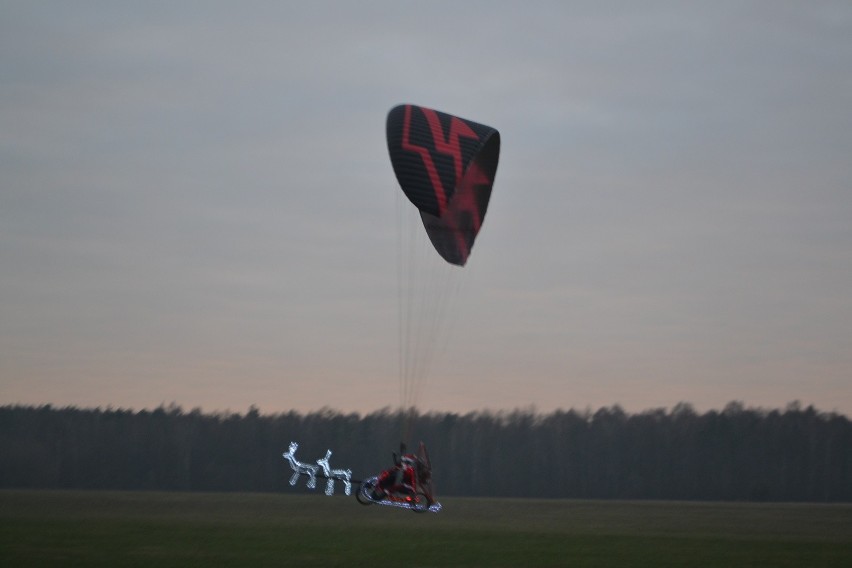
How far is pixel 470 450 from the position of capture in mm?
118312

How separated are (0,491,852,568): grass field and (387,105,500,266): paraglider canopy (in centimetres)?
764

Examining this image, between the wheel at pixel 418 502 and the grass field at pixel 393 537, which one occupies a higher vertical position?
the wheel at pixel 418 502

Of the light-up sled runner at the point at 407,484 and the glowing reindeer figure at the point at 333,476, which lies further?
the glowing reindeer figure at the point at 333,476

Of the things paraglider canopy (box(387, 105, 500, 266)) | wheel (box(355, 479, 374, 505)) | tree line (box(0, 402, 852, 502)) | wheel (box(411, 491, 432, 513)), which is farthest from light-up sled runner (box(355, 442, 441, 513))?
tree line (box(0, 402, 852, 502))

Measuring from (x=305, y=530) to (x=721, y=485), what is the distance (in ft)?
249

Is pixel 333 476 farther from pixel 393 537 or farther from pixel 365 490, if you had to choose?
pixel 393 537

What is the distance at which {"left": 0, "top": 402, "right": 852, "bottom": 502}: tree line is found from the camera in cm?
10631

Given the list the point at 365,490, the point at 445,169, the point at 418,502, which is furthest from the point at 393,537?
the point at 445,169

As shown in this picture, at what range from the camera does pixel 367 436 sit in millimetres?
119688

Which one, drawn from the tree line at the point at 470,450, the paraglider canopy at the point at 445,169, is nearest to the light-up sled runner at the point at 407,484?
the paraglider canopy at the point at 445,169

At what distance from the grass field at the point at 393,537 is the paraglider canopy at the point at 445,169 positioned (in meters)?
7.64

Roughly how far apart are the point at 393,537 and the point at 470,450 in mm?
84721

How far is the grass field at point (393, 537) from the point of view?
28.0m

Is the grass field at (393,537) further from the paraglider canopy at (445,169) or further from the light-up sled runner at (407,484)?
the paraglider canopy at (445,169)
